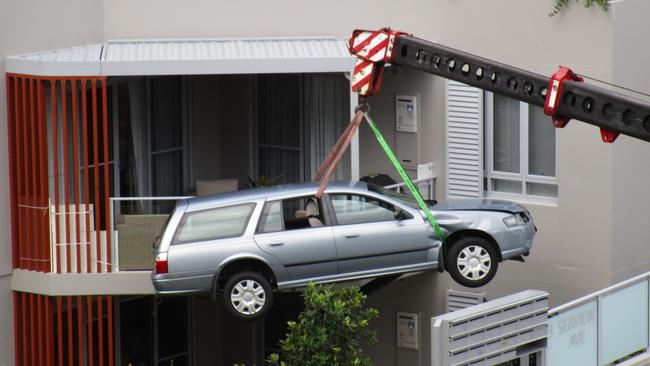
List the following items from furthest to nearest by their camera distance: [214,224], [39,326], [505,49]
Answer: [505,49], [39,326], [214,224]

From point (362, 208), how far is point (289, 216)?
939 millimetres

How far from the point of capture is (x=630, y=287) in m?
21.1

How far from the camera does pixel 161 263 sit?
64.5 feet

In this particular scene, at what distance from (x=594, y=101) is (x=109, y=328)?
28.6ft

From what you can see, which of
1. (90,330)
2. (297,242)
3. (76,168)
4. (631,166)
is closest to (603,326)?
(631,166)

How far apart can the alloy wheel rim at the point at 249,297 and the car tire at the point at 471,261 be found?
8.02 feet

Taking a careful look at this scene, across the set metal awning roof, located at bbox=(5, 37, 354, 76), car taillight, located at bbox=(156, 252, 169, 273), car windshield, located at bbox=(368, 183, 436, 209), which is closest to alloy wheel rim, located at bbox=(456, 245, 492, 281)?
car windshield, located at bbox=(368, 183, 436, 209)

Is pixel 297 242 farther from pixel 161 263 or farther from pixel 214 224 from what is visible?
pixel 161 263

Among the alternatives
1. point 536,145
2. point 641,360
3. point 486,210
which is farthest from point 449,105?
point 641,360

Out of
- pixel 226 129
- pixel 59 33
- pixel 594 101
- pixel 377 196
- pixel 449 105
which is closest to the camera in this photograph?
pixel 594 101

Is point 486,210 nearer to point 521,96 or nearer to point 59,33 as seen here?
point 521,96

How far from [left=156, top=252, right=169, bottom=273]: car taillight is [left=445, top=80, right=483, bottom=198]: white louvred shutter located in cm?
545

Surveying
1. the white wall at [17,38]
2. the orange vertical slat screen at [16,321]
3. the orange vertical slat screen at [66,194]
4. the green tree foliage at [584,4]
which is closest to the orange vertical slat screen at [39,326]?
the orange vertical slat screen at [16,321]

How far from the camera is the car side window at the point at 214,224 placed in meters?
19.8
